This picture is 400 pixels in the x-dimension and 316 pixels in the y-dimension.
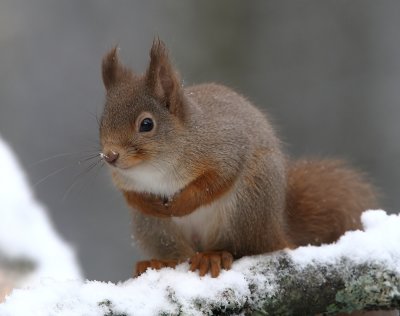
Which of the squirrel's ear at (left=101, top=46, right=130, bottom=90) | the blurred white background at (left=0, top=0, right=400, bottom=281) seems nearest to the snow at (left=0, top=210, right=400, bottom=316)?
the squirrel's ear at (left=101, top=46, right=130, bottom=90)

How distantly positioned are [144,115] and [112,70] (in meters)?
0.22

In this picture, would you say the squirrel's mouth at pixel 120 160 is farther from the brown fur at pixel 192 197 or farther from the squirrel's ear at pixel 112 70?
the squirrel's ear at pixel 112 70

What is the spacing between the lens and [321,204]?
8.07ft

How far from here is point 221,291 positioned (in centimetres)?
178

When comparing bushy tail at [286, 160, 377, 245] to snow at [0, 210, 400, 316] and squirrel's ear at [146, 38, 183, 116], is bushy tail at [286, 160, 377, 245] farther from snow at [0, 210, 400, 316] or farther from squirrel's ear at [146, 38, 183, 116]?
squirrel's ear at [146, 38, 183, 116]

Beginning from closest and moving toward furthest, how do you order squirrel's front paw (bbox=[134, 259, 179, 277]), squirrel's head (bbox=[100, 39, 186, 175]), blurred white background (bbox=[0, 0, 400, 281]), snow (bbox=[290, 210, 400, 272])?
1. snow (bbox=[290, 210, 400, 272])
2. squirrel's head (bbox=[100, 39, 186, 175])
3. squirrel's front paw (bbox=[134, 259, 179, 277])
4. blurred white background (bbox=[0, 0, 400, 281])

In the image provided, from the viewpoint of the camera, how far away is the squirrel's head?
2.00m

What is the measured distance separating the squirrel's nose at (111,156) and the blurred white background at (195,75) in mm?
1610

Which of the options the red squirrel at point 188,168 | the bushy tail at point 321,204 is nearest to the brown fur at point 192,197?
the red squirrel at point 188,168

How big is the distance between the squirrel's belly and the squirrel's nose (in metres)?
0.30

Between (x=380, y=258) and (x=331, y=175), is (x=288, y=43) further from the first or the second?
(x=380, y=258)

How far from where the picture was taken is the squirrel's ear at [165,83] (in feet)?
6.84

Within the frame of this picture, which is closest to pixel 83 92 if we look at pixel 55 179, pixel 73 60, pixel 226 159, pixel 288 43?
→ pixel 73 60

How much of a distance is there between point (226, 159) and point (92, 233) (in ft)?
6.20
